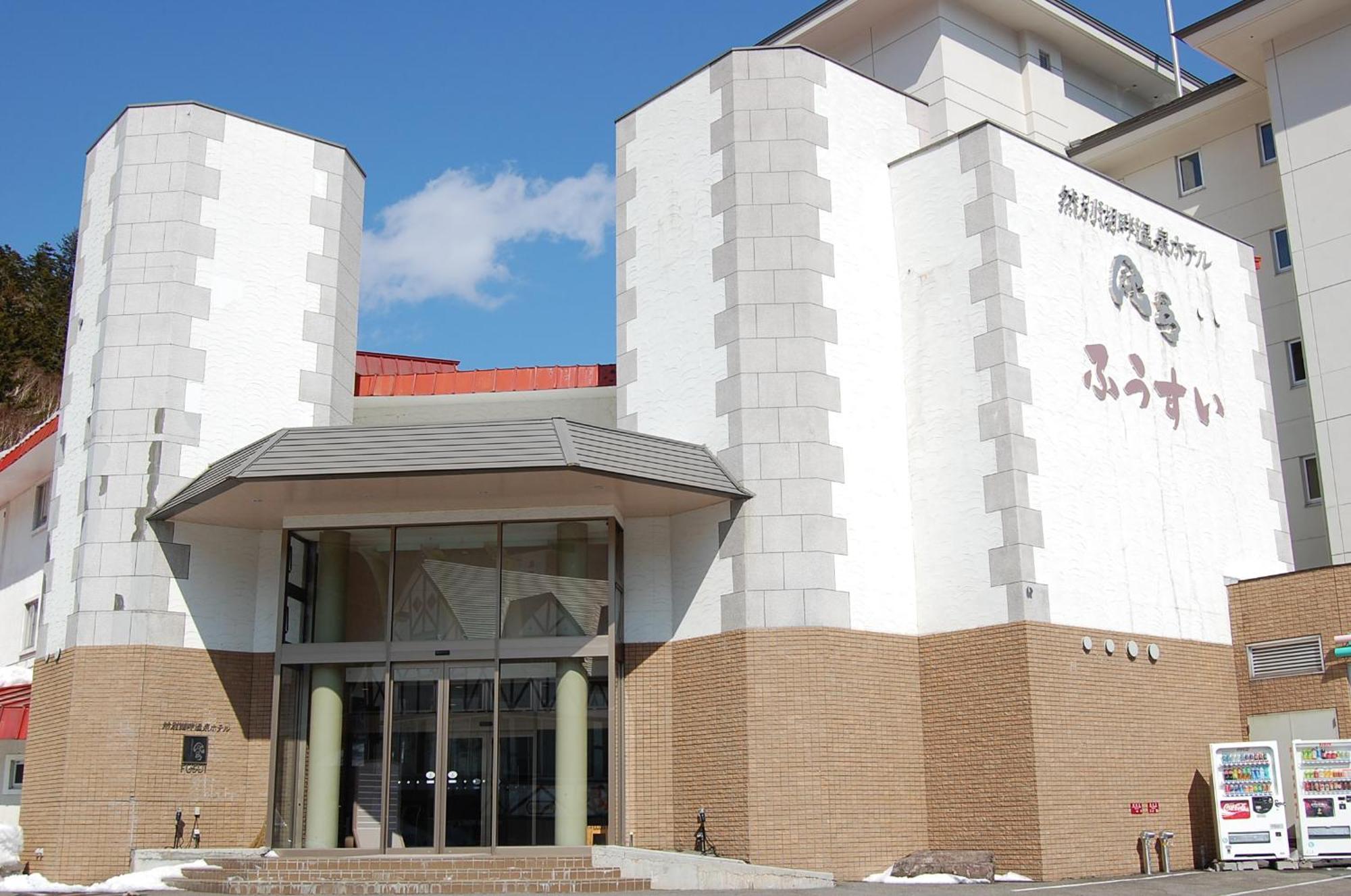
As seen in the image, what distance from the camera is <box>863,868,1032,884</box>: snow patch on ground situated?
1617cm

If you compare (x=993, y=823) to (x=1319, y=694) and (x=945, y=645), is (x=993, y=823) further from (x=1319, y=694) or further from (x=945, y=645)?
(x=1319, y=694)

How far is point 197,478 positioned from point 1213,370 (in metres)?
15.5

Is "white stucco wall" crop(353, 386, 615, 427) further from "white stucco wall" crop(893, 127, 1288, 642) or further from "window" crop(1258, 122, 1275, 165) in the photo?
"window" crop(1258, 122, 1275, 165)

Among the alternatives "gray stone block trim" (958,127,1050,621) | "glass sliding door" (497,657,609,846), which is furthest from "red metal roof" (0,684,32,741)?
"gray stone block trim" (958,127,1050,621)

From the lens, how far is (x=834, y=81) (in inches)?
782

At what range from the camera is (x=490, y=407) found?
21.8 metres

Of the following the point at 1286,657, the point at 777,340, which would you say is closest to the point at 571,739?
the point at 777,340

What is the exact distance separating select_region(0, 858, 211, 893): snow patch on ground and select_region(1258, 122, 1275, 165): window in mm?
23169

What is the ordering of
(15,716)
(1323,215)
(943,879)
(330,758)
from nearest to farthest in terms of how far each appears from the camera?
(943,879) → (330,758) → (15,716) → (1323,215)

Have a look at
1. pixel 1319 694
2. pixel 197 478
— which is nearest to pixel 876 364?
pixel 1319 694

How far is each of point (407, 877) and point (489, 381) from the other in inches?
334

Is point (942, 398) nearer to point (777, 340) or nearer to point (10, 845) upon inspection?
point (777, 340)

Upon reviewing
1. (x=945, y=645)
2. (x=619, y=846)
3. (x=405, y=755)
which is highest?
(x=945, y=645)

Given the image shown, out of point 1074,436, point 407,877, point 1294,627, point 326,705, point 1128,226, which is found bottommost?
point 407,877
